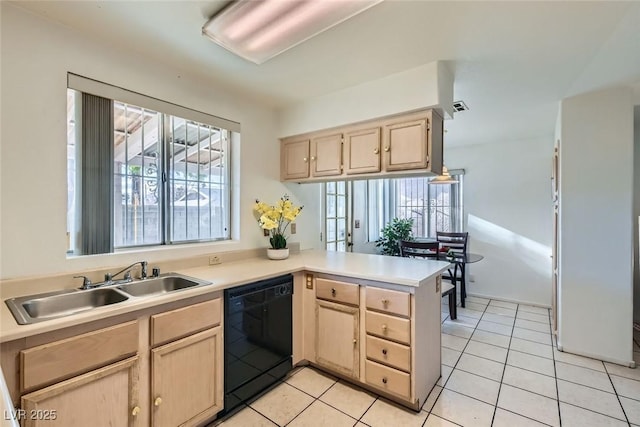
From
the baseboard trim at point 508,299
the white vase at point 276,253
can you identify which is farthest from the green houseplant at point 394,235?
the white vase at point 276,253

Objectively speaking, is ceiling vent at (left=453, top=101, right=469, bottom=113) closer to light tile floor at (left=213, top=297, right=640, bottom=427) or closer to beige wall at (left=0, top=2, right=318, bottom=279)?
light tile floor at (left=213, top=297, right=640, bottom=427)

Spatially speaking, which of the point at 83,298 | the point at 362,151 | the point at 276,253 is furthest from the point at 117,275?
the point at 362,151

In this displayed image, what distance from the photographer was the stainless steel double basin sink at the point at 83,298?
1.39 m

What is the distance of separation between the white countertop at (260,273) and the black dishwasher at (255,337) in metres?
0.11

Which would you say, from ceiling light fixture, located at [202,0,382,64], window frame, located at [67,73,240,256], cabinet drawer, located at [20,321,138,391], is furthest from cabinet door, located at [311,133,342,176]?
cabinet drawer, located at [20,321,138,391]

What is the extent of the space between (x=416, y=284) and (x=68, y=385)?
1774 mm

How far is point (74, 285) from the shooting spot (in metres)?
1.70

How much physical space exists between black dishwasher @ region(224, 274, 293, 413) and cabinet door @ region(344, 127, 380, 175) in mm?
1080

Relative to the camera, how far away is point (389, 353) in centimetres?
195

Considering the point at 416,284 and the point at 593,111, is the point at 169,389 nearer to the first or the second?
the point at 416,284

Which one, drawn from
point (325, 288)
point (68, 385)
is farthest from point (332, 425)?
point (68, 385)

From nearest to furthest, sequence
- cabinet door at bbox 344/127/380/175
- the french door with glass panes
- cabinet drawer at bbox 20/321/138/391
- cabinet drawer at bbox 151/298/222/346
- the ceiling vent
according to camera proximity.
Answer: cabinet drawer at bbox 20/321/138/391 < cabinet drawer at bbox 151/298/222/346 < cabinet door at bbox 344/127/380/175 < the ceiling vent < the french door with glass panes

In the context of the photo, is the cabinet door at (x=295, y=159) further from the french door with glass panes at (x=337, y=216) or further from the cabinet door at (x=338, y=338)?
the cabinet door at (x=338, y=338)

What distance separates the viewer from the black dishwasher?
184cm
